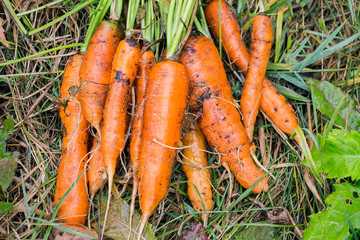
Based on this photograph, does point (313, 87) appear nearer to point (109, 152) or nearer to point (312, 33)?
point (312, 33)

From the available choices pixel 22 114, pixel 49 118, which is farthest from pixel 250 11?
pixel 22 114

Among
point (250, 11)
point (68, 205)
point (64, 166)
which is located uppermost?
point (250, 11)

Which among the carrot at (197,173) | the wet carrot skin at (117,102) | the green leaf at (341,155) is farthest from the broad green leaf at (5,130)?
the green leaf at (341,155)

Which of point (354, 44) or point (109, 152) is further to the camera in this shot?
point (354, 44)

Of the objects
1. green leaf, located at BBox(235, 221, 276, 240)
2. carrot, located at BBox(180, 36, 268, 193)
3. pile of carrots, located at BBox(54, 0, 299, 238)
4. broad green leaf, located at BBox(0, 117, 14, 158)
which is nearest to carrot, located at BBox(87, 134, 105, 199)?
pile of carrots, located at BBox(54, 0, 299, 238)

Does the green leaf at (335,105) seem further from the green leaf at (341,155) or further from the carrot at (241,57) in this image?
the green leaf at (341,155)

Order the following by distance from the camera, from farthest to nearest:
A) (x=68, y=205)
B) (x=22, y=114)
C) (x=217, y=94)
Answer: (x=22, y=114), (x=217, y=94), (x=68, y=205)

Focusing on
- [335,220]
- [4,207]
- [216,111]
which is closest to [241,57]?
[216,111]
